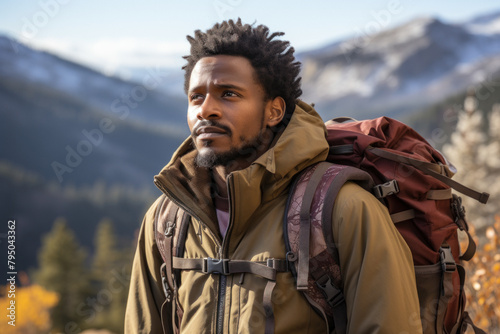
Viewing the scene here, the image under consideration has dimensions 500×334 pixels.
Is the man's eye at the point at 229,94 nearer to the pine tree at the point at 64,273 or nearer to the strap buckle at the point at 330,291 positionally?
the strap buckle at the point at 330,291

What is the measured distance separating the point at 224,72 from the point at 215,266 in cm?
82

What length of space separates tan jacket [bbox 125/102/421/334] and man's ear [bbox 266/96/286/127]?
0.29 feet

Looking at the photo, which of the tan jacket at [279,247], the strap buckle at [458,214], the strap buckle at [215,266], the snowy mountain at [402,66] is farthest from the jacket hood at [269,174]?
the snowy mountain at [402,66]

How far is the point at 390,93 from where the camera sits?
3591 centimetres

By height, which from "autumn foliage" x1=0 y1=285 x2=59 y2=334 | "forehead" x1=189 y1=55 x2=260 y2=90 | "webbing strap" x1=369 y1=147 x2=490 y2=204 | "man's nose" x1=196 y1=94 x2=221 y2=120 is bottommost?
"autumn foliage" x1=0 y1=285 x2=59 y2=334

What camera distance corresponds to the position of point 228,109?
2324mm

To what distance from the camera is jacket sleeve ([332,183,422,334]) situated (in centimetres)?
197

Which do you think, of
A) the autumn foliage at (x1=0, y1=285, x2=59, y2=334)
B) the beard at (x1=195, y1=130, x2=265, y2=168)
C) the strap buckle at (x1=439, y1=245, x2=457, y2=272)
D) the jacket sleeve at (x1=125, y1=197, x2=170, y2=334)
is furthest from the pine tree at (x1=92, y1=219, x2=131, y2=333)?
the strap buckle at (x1=439, y1=245, x2=457, y2=272)

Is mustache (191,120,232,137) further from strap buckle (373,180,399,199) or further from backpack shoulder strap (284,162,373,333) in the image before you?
strap buckle (373,180,399,199)

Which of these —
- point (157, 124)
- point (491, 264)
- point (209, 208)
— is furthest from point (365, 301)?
point (157, 124)

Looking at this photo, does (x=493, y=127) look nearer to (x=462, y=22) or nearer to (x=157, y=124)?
(x=157, y=124)

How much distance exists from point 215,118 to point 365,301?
955 millimetres

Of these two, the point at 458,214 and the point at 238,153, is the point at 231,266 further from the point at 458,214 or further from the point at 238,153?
the point at 458,214

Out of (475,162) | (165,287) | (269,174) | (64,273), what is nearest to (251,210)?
(269,174)
